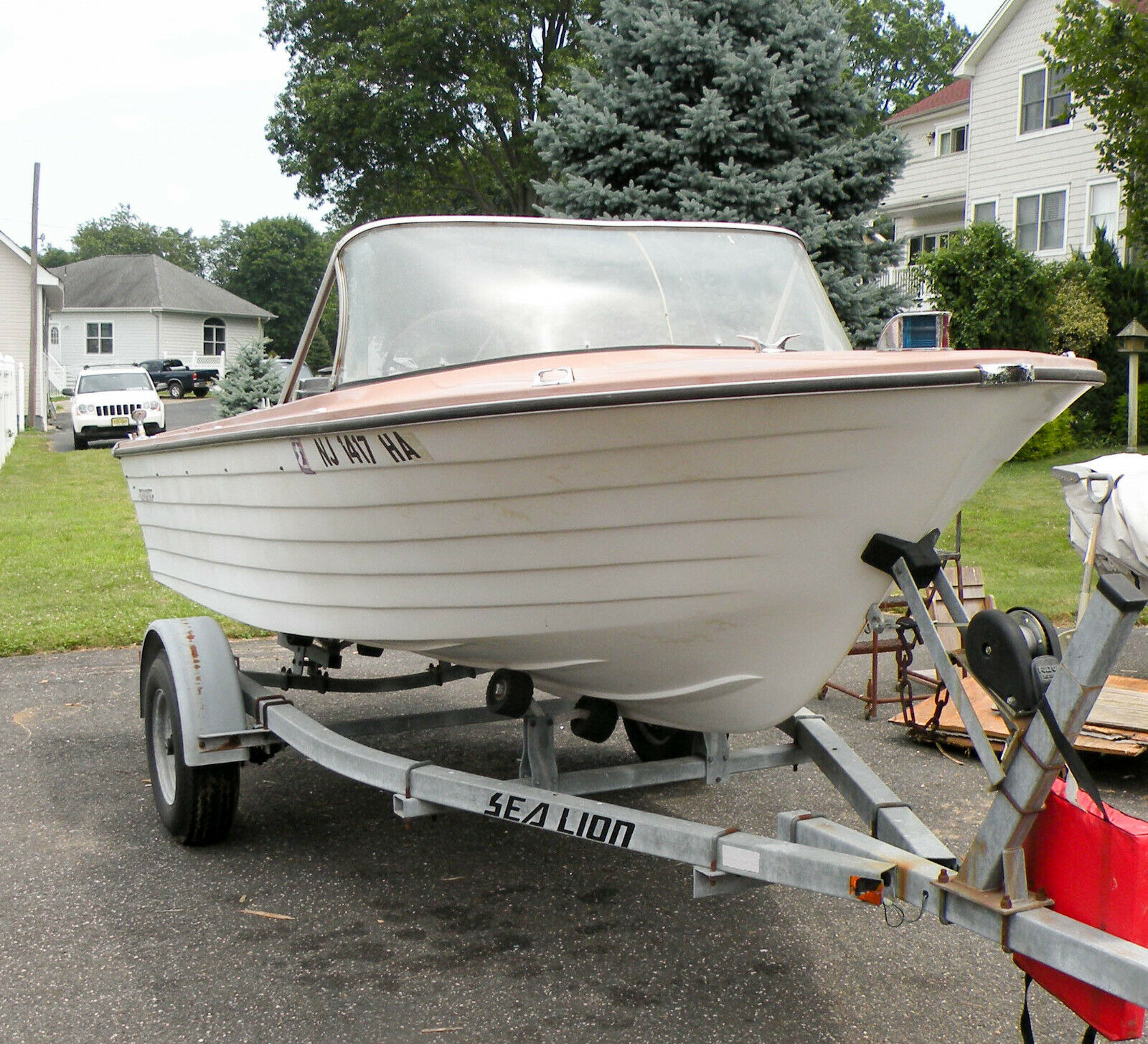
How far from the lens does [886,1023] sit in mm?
3105

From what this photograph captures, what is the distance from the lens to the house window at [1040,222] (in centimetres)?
2600

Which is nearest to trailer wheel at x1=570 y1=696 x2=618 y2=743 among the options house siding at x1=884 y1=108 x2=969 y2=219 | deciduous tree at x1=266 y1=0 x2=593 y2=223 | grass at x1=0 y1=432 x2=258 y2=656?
grass at x1=0 y1=432 x2=258 y2=656

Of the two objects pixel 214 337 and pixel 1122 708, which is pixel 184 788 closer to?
pixel 1122 708

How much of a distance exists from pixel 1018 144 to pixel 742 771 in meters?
26.7

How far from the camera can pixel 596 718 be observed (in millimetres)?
3922

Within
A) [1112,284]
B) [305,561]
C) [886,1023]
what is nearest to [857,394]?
[886,1023]

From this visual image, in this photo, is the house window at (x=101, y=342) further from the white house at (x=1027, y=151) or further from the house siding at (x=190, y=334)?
the white house at (x=1027, y=151)

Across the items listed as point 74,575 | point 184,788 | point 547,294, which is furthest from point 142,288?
point 547,294

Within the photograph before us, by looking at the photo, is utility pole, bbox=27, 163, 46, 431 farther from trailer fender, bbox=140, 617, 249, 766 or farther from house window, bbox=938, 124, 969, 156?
trailer fender, bbox=140, 617, 249, 766

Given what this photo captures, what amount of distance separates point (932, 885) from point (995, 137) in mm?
28396

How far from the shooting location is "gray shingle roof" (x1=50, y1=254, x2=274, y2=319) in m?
52.0

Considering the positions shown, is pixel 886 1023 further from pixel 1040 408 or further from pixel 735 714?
pixel 1040 408

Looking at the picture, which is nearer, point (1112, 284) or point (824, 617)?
point (824, 617)

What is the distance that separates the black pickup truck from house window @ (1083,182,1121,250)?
29.7 m
